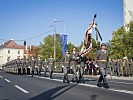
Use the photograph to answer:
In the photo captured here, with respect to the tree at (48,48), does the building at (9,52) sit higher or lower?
higher

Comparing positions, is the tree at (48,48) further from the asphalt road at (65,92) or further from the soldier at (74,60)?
the asphalt road at (65,92)

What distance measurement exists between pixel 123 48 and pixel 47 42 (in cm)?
5539

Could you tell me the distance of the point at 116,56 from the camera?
55.2 meters

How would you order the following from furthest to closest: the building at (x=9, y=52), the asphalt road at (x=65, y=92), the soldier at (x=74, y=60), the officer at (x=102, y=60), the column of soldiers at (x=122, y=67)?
the building at (x=9, y=52) → the column of soldiers at (x=122, y=67) → the soldier at (x=74, y=60) → the officer at (x=102, y=60) → the asphalt road at (x=65, y=92)

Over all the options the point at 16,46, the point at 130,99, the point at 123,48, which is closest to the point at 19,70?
the point at 123,48

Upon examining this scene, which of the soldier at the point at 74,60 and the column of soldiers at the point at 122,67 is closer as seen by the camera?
the soldier at the point at 74,60

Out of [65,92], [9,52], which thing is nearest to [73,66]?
[65,92]

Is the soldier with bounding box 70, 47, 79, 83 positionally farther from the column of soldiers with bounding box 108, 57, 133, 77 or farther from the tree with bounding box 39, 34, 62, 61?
the tree with bounding box 39, 34, 62, 61

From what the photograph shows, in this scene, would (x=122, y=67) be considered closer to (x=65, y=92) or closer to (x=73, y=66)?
(x=73, y=66)

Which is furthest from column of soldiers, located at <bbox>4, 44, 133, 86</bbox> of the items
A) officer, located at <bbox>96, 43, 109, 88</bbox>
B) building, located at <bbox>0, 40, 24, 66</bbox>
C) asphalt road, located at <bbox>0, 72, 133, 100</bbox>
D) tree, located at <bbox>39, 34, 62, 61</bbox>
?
building, located at <bbox>0, 40, 24, 66</bbox>

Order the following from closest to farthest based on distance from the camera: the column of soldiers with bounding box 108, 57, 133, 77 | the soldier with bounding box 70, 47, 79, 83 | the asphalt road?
the asphalt road, the soldier with bounding box 70, 47, 79, 83, the column of soldiers with bounding box 108, 57, 133, 77

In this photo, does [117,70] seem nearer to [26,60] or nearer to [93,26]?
[93,26]

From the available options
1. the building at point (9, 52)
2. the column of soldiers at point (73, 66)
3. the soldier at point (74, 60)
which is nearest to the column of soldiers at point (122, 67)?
the column of soldiers at point (73, 66)

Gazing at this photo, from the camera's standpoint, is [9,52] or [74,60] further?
[9,52]
